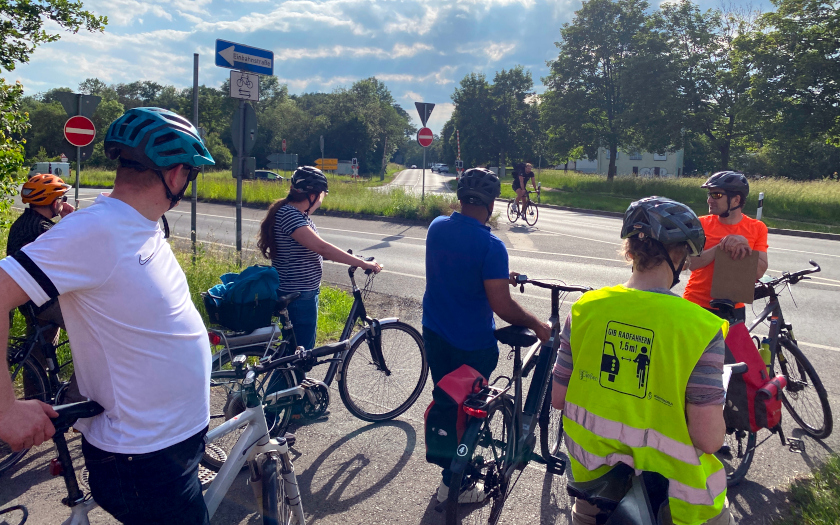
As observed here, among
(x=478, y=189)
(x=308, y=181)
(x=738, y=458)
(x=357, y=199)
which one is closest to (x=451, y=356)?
(x=478, y=189)

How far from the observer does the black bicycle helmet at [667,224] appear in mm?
1937

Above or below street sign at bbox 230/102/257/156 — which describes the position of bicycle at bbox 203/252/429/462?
below

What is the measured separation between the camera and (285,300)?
3.81 m

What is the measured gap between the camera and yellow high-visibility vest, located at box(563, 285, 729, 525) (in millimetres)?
1743

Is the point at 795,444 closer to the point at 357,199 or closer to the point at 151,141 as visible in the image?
the point at 151,141

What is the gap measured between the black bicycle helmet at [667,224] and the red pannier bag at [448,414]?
1.10 m

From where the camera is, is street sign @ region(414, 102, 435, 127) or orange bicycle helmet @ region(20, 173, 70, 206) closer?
orange bicycle helmet @ region(20, 173, 70, 206)

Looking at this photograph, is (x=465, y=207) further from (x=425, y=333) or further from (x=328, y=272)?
(x=328, y=272)

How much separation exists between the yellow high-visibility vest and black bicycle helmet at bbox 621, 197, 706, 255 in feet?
0.74

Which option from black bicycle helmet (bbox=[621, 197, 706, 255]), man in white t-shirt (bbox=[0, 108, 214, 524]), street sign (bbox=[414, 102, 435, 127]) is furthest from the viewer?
street sign (bbox=[414, 102, 435, 127])

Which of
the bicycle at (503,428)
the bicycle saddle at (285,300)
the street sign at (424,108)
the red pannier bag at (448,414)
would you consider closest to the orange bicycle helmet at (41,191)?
the bicycle saddle at (285,300)

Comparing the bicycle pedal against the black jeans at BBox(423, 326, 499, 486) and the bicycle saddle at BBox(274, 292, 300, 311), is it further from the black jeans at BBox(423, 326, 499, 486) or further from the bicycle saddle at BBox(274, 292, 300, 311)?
the bicycle saddle at BBox(274, 292, 300, 311)

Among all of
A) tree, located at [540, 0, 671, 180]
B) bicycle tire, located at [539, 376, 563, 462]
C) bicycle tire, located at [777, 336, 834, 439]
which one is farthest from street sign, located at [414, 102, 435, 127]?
tree, located at [540, 0, 671, 180]

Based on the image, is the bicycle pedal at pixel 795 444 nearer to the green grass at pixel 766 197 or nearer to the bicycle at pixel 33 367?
the bicycle at pixel 33 367
